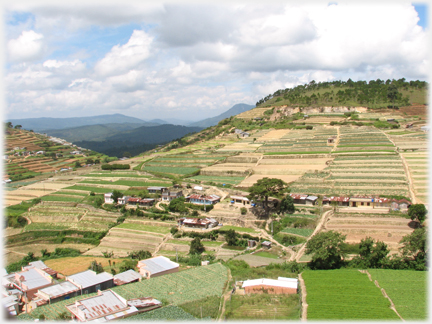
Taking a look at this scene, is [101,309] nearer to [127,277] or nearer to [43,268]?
[127,277]

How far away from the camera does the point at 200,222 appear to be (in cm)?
3319

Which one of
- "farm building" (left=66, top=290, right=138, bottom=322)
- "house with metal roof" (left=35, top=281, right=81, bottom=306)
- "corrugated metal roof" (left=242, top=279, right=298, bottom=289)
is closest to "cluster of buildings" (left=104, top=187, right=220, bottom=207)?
→ "corrugated metal roof" (left=242, top=279, right=298, bottom=289)

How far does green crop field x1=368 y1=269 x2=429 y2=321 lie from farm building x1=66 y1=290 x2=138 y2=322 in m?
12.4

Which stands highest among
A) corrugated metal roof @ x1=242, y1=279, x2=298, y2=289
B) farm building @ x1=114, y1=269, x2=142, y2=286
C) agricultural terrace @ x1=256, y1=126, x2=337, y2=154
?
agricultural terrace @ x1=256, y1=126, x2=337, y2=154

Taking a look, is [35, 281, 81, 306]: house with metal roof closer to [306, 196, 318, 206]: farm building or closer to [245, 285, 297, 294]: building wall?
[245, 285, 297, 294]: building wall

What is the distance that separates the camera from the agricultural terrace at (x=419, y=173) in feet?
102

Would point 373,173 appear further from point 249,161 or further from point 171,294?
point 171,294

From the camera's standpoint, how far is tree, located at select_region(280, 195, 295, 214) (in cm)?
3278

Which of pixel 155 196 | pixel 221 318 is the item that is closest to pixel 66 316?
pixel 221 318

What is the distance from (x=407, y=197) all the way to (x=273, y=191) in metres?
12.1

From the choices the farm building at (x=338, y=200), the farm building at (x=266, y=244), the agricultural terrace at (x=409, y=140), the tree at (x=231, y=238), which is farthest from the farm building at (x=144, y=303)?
the agricultural terrace at (x=409, y=140)

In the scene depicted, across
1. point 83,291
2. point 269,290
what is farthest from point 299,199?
point 83,291

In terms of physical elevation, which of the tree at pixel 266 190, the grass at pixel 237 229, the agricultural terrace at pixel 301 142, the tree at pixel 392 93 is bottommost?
the grass at pixel 237 229

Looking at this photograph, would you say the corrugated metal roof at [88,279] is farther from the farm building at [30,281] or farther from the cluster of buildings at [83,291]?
the farm building at [30,281]
